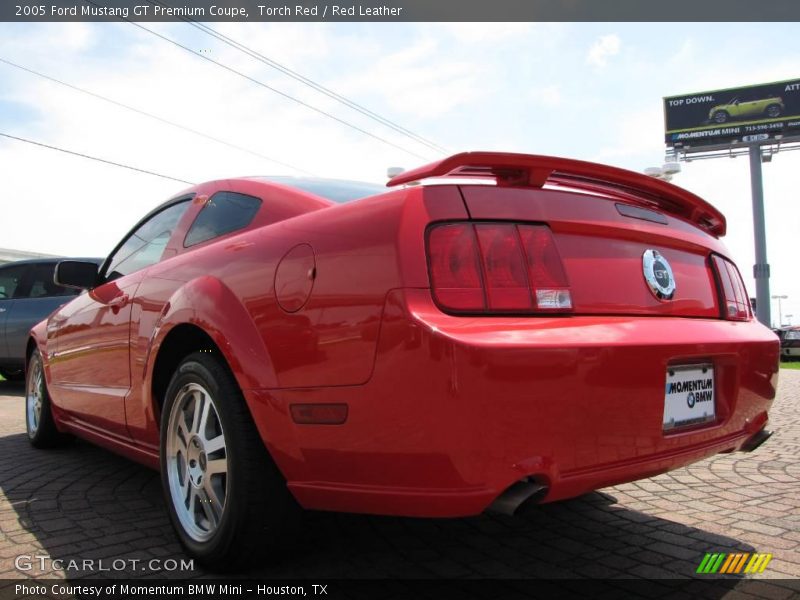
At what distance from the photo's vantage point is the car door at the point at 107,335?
318cm

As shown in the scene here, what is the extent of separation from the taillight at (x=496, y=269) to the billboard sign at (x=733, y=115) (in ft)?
174

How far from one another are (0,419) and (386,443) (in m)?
5.75

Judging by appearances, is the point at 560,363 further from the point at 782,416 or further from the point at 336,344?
the point at 782,416

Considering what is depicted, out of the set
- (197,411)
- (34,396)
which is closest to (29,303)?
(34,396)

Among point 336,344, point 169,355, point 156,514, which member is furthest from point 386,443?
point 156,514

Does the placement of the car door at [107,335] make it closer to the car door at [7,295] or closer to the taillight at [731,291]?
the taillight at [731,291]

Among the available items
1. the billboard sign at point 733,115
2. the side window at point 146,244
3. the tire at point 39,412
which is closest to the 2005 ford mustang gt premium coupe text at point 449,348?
the side window at point 146,244

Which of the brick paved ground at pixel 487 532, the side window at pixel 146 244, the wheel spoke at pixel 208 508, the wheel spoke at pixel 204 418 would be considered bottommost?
the brick paved ground at pixel 487 532

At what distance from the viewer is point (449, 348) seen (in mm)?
1668

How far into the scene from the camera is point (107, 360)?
3.31 metres

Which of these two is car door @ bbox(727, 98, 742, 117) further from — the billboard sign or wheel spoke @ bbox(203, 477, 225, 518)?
wheel spoke @ bbox(203, 477, 225, 518)

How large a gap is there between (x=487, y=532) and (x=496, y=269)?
1.40m

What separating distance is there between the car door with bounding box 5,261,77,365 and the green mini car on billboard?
50.2 metres

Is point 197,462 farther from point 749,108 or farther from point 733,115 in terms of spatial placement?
point 749,108
